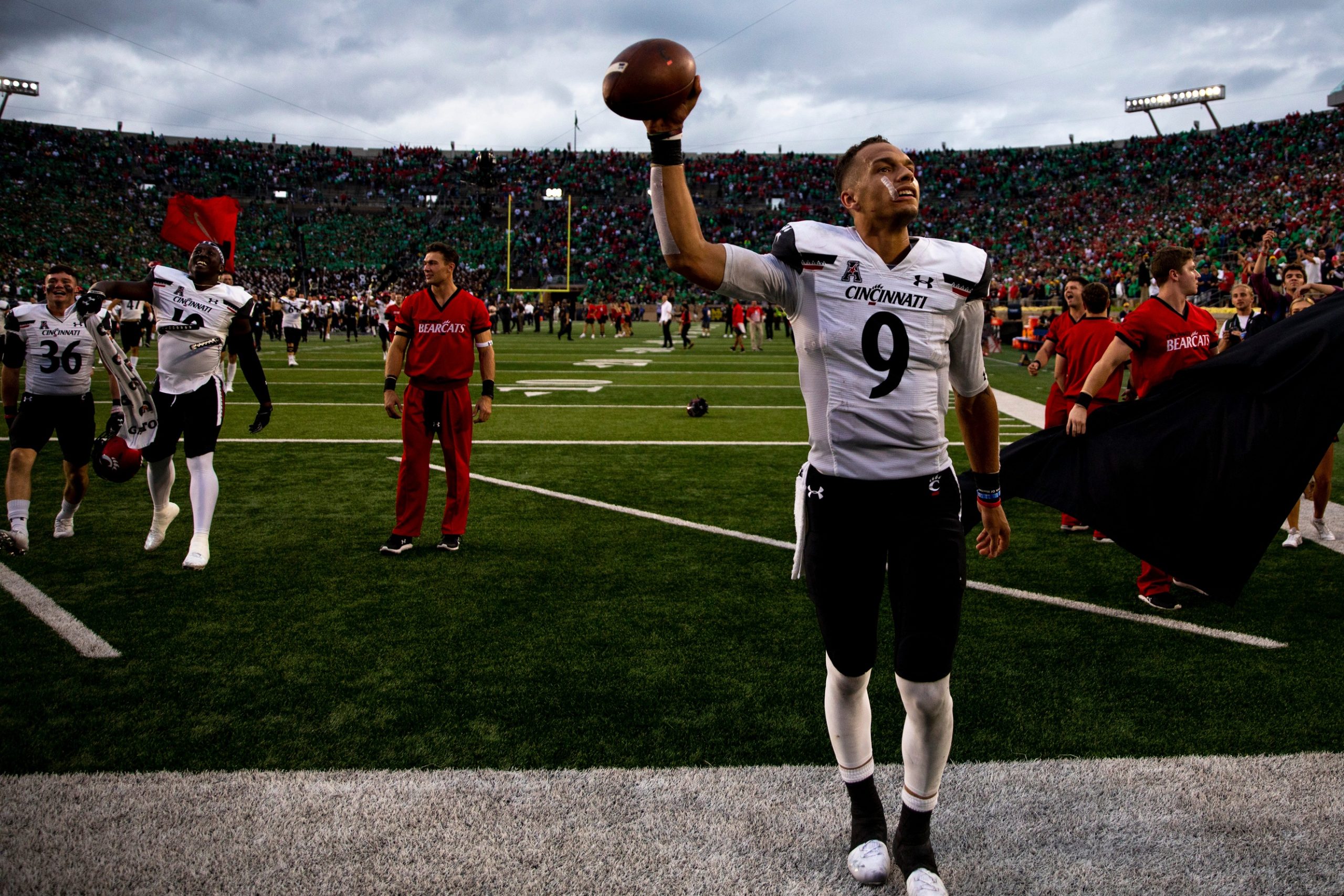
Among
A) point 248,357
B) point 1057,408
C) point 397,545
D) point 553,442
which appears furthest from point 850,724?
point 553,442

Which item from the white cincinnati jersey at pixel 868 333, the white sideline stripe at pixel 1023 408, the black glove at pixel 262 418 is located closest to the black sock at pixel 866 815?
the white cincinnati jersey at pixel 868 333

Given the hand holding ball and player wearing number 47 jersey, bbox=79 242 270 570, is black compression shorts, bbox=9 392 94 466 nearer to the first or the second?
player wearing number 47 jersey, bbox=79 242 270 570

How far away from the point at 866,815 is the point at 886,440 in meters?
1.11

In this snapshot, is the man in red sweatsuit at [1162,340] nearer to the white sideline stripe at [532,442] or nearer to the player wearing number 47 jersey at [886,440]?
the player wearing number 47 jersey at [886,440]

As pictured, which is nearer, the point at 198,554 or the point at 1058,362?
the point at 198,554

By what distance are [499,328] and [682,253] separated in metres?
46.3

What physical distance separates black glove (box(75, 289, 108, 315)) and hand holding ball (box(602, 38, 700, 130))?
4718 mm

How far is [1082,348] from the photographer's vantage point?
714 cm

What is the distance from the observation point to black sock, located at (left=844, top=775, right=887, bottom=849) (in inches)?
110

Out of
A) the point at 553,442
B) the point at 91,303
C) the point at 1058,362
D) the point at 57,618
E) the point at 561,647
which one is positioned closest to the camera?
the point at 561,647

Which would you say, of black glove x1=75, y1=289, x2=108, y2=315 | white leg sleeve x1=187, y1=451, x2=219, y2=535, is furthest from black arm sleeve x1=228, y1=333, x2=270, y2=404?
black glove x1=75, y1=289, x2=108, y2=315

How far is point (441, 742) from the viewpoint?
11.5 feet

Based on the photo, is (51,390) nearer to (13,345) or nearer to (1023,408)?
(13,345)

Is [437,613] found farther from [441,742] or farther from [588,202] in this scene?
[588,202]
